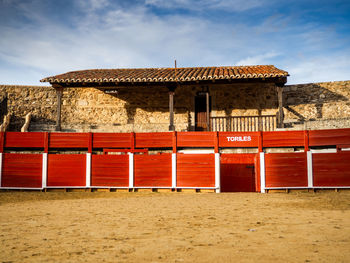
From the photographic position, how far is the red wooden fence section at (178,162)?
10383 millimetres

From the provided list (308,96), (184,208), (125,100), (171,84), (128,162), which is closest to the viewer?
(184,208)

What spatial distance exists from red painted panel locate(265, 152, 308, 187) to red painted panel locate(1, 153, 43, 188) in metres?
7.71

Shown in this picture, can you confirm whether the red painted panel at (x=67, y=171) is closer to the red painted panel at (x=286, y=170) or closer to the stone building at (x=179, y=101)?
the stone building at (x=179, y=101)

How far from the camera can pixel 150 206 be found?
7293 millimetres

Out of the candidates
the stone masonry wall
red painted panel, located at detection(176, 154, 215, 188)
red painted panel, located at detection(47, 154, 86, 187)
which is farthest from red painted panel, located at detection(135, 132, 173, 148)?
the stone masonry wall

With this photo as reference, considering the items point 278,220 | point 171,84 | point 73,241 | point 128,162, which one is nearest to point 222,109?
point 171,84

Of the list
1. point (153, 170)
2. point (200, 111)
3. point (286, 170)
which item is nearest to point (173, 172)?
point (153, 170)

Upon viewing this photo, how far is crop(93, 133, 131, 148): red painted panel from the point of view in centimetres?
1137

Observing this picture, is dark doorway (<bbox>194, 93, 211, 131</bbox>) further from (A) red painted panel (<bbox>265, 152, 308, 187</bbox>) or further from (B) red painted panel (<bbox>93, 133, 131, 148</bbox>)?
(A) red painted panel (<bbox>265, 152, 308, 187</bbox>)

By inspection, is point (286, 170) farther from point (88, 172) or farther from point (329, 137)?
point (88, 172)

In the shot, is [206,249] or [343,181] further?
[343,181]

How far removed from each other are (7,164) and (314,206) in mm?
9805

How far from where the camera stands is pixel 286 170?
10438mm

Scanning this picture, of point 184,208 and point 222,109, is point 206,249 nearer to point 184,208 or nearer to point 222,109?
point 184,208
